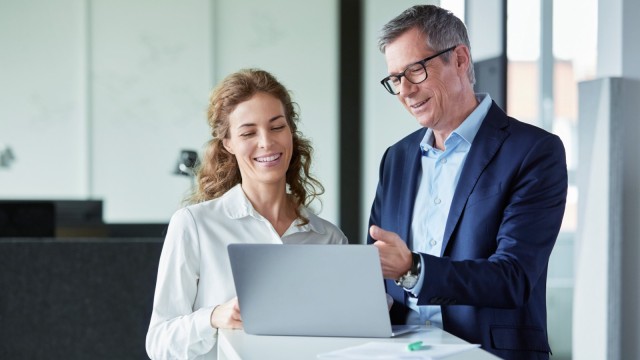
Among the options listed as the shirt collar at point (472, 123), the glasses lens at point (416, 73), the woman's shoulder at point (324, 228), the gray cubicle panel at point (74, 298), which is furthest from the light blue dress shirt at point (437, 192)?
the gray cubicle panel at point (74, 298)

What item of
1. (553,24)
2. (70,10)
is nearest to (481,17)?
(553,24)

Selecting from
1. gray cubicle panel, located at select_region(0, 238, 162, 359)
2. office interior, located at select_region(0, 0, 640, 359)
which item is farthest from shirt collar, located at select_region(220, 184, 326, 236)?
office interior, located at select_region(0, 0, 640, 359)

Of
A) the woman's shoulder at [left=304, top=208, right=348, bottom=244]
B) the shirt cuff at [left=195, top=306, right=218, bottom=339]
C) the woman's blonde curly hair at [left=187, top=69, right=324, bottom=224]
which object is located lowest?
the shirt cuff at [left=195, top=306, right=218, bottom=339]

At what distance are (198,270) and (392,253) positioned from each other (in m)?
0.56

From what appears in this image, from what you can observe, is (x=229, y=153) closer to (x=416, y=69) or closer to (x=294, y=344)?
(x=416, y=69)

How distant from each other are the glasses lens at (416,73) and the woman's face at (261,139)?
1.11ft

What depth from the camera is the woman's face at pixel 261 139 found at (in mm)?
2281

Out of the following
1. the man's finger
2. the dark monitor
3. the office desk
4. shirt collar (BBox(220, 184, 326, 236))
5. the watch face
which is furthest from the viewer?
the dark monitor

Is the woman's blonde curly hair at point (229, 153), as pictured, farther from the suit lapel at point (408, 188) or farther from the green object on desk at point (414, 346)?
the green object on desk at point (414, 346)

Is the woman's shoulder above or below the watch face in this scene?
above

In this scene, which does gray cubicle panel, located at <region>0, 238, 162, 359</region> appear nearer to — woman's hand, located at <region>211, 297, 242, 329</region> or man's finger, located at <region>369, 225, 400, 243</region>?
woman's hand, located at <region>211, 297, 242, 329</region>

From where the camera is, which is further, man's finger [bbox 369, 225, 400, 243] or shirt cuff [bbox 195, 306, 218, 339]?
shirt cuff [bbox 195, 306, 218, 339]

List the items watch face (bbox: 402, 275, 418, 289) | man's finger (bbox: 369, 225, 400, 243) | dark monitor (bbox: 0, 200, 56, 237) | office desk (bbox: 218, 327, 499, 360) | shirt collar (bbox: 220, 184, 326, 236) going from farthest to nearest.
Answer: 1. dark monitor (bbox: 0, 200, 56, 237)
2. shirt collar (bbox: 220, 184, 326, 236)
3. watch face (bbox: 402, 275, 418, 289)
4. man's finger (bbox: 369, 225, 400, 243)
5. office desk (bbox: 218, 327, 499, 360)

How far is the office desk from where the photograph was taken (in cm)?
170
